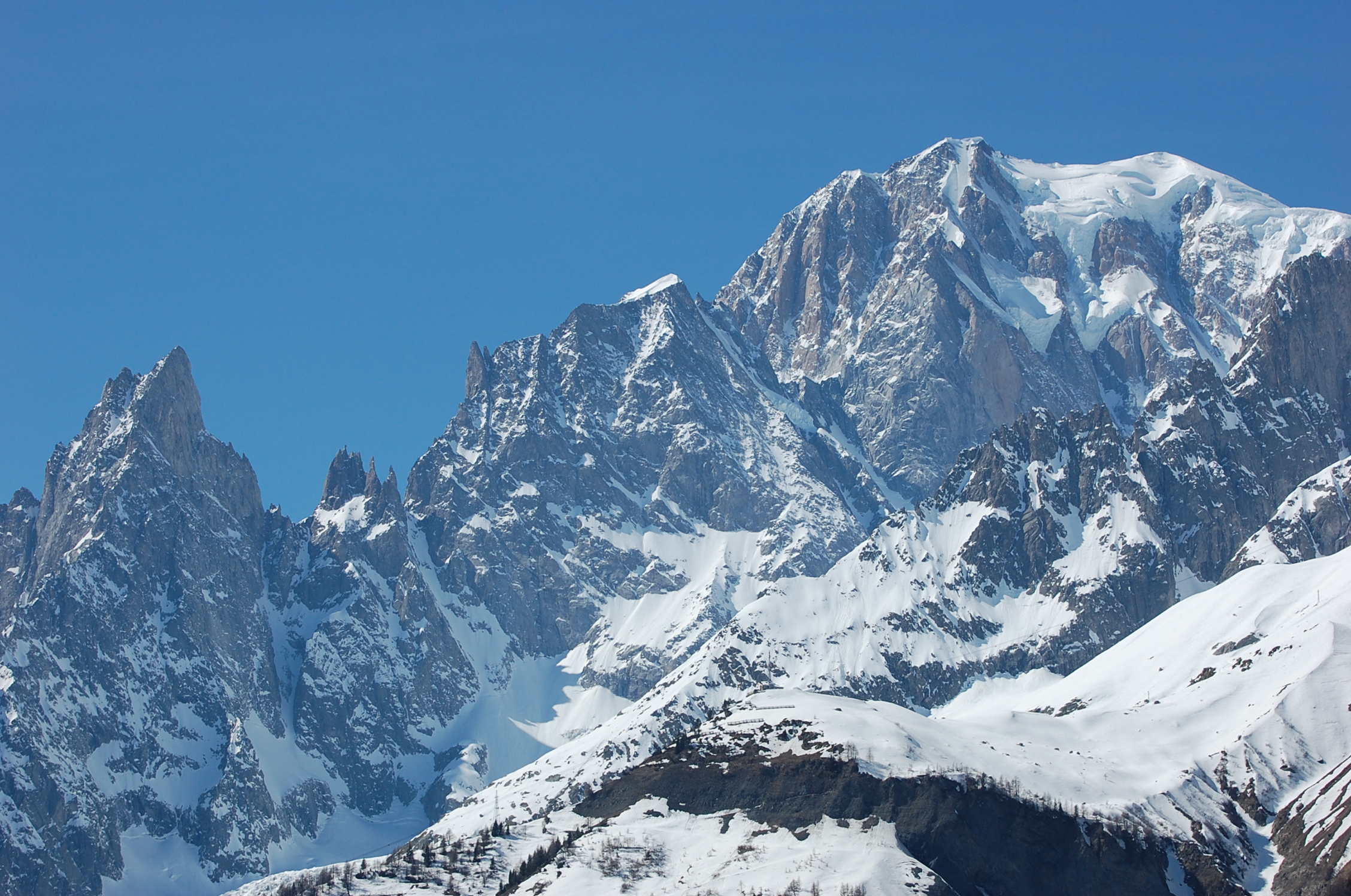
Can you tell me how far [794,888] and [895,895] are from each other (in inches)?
434

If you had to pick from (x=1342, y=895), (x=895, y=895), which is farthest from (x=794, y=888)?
(x=1342, y=895)

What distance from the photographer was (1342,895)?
192125 millimetres

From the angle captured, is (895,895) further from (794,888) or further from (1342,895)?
(1342,895)

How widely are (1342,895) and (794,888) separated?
5782 centimetres

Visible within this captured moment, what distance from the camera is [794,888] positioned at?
655 feet

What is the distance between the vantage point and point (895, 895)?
199 m

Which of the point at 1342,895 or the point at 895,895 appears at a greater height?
the point at 895,895

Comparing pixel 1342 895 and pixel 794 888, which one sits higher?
pixel 794 888
